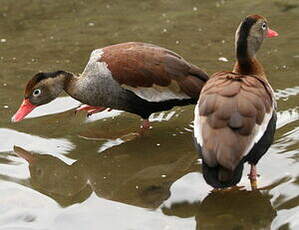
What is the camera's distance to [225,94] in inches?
215

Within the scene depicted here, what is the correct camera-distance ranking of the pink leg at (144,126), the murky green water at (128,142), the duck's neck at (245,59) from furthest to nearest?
the pink leg at (144,126)
the duck's neck at (245,59)
the murky green water at (128,142)

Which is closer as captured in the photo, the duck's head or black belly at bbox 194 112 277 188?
black belly at bbox 194 112 277 188

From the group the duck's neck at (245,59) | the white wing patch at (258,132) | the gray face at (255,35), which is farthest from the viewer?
the gray face at (255,35)

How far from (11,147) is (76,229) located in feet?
5.78

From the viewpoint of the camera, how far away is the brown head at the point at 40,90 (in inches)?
276

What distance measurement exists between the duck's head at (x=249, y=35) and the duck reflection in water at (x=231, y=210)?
1337 mm

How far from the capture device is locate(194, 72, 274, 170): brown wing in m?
5.09

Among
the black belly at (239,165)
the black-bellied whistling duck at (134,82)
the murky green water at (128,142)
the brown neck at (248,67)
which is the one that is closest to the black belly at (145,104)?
the black-bellied whistling duck at (134,82)

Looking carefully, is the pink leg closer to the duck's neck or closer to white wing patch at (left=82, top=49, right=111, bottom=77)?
white wing patch at (left=82, top=49, right=111, bottom=77)

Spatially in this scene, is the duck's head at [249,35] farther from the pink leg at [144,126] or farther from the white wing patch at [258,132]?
the pink leg at [144,126]

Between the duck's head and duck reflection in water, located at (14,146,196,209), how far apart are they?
111cm

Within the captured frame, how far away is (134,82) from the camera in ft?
22.2

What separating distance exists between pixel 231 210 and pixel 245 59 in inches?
60.9

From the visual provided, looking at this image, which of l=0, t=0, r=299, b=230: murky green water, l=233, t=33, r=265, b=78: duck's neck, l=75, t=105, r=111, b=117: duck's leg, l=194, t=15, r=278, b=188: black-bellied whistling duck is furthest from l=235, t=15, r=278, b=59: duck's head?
l=75, t=105, r=111, b=117: duck's leg
